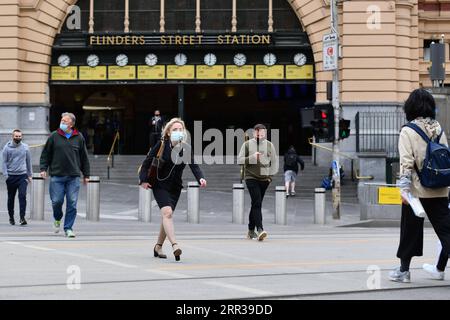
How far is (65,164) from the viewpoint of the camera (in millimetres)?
13125

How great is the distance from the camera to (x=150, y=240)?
525 inches

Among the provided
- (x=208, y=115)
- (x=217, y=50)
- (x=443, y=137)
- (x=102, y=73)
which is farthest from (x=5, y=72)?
(x=443, y=137)

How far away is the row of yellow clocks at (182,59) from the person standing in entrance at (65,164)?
2069 centimetres

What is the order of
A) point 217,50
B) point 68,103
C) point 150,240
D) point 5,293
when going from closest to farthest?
point 5,293 → point 150,240 → point 217,50 → point 68,103

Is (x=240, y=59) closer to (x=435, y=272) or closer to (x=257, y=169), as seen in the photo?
(x=257, y=169)

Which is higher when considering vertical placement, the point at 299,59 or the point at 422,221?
the point at 299,59

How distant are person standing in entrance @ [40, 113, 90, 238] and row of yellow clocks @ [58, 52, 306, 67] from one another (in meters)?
20.7

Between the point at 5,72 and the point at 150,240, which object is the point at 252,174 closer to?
the point at 150,240

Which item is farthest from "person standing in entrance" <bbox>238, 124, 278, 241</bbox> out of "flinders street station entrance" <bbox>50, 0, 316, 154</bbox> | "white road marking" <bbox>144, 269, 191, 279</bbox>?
"flinders street station entrance" <bbox>50, 0, 316, 154</bbox>

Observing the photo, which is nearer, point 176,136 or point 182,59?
point 176,136

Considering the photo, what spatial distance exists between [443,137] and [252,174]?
568 centimetres

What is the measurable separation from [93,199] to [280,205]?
435 cm
